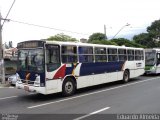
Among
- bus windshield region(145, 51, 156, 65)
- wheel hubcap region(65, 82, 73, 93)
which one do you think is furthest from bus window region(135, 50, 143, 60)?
wheel hubcap region(65, 82, 73, 93)

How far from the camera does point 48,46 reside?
38.7ft

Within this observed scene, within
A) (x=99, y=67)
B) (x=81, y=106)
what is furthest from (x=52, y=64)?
(x=99, y=67)

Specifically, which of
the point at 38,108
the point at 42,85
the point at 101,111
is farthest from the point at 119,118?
the point at 42,85

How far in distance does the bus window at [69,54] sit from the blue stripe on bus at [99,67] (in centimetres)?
82

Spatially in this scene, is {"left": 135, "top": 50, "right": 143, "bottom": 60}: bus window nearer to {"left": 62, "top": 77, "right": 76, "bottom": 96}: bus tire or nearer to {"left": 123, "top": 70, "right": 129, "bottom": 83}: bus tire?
{"left": 123, "top": 70, "right": 129, "bottom": 83}: bus tire

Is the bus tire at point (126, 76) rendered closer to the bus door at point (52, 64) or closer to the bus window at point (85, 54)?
the bus window at point (85, 54)

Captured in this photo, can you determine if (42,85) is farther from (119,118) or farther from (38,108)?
(119,118)

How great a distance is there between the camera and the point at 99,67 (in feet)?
49.5

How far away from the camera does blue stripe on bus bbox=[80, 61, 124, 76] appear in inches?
548

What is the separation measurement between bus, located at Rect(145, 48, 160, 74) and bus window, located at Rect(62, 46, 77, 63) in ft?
39.5

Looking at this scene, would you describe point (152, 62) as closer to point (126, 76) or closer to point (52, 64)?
point (126, 76)

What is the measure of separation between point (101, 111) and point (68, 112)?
1.17m

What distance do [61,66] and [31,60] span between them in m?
1.44

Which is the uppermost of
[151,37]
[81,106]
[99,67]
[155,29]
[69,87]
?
[155,29]
